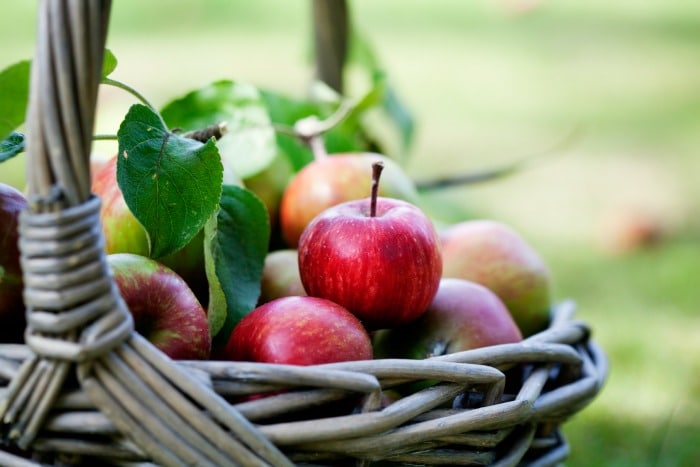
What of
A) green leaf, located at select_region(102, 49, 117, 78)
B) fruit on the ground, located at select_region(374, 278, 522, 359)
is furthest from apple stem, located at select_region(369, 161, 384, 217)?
green leaf, located at select_region(102, 49, 117, 78)

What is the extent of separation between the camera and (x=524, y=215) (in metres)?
2.22

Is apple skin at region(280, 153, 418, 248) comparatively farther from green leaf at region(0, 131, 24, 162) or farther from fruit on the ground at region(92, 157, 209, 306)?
green leaf at region(0, 131, 24, 162)

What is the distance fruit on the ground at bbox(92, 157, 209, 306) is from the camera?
712 millimetres

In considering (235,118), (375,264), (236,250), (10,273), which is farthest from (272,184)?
(10,273)

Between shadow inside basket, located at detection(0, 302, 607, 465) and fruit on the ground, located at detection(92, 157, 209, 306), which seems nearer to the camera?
shadow inside basket, located at detection(0, 302, 607, 465)

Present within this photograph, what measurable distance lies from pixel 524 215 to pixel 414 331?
1551 millimetres

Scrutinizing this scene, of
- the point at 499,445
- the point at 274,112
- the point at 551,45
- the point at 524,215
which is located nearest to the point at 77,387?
the point at 499,445

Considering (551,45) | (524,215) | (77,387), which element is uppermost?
(77,387)

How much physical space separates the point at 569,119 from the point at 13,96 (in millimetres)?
2535

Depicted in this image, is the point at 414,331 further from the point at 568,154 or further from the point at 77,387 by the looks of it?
the point at 568,154

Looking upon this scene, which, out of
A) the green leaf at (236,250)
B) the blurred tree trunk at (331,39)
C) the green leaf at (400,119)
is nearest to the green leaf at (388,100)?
the green leaf at (400,119)

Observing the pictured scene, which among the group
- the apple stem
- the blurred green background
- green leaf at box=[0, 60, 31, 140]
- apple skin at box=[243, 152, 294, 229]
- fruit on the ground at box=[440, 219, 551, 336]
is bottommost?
the blurred green background

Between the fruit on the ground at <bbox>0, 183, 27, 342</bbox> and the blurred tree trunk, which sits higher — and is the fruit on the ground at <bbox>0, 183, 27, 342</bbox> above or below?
below

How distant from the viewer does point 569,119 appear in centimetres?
283
